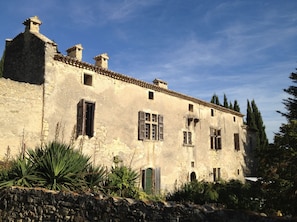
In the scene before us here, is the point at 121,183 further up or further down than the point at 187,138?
further down

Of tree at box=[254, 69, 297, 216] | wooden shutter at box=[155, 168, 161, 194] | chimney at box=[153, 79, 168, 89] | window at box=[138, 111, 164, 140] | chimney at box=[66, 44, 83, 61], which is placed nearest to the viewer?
tree at box=[254, 69, 297, 216]

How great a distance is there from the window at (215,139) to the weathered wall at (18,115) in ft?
43.3

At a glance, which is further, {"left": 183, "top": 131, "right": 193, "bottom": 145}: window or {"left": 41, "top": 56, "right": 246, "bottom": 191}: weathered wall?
{"left": 183, "top": 131, "right": 193, "bottom": 145}: window

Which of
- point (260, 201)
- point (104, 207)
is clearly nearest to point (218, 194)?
point (260, 201)

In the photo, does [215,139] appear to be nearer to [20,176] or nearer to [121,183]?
[121,183]

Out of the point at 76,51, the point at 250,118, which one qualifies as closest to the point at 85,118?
the point at 76,51

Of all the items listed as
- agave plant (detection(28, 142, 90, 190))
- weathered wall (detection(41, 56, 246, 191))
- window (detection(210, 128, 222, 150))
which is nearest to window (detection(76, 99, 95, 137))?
weathered wall (detection(41, 56, 246, 191))

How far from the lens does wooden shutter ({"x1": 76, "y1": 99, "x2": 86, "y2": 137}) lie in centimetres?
1321

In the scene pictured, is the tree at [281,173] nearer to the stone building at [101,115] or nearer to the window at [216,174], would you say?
the stone building at [101,115]

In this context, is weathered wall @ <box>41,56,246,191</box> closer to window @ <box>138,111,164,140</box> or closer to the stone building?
the stone building

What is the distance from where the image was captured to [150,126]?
55.4 feet

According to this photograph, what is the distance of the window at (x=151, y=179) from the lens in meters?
16.0

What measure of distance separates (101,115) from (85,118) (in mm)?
1052

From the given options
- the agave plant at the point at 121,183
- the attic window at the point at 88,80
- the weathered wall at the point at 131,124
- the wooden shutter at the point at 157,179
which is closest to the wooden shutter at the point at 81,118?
the weathered wall at the point at 131,124
